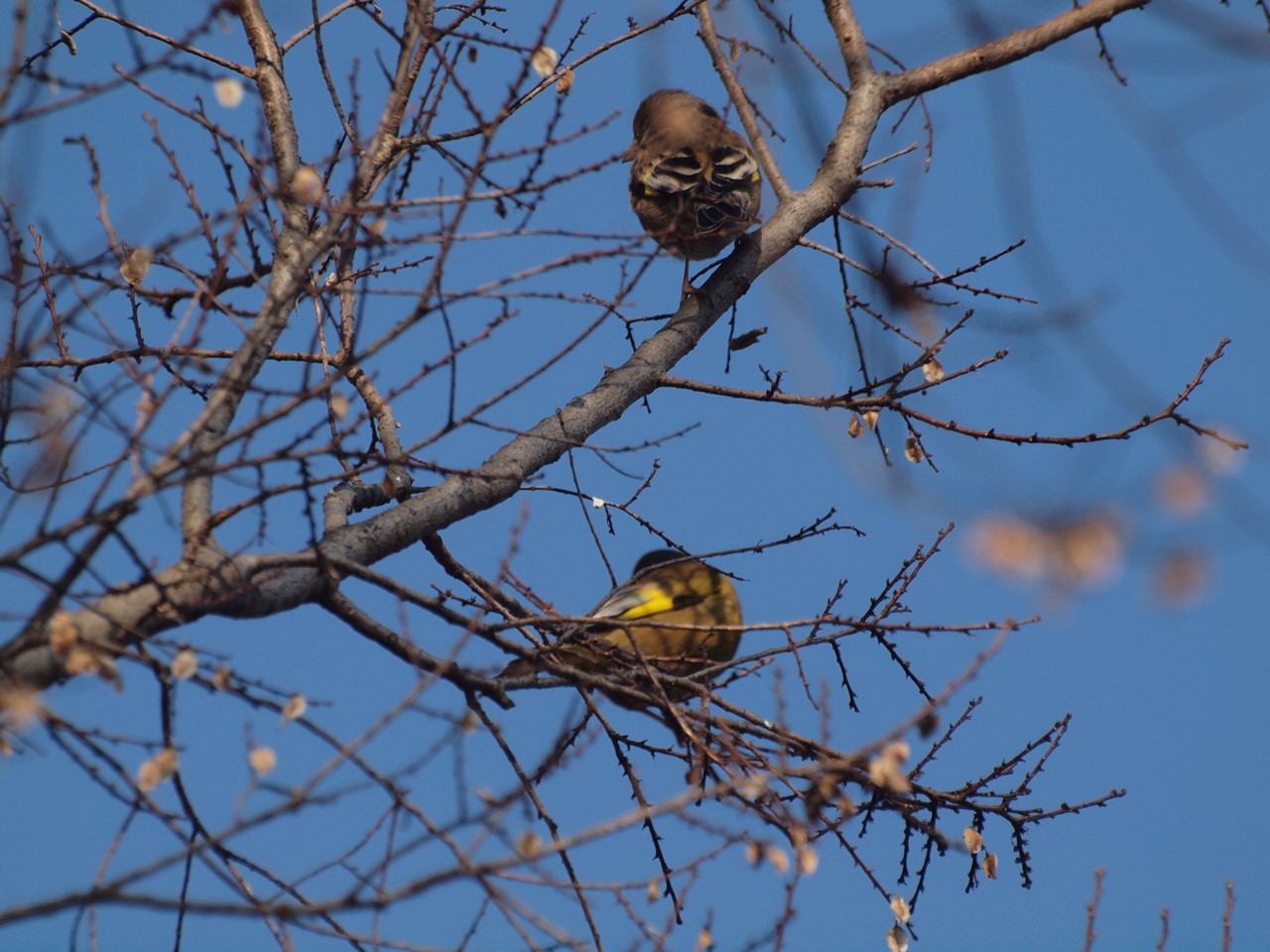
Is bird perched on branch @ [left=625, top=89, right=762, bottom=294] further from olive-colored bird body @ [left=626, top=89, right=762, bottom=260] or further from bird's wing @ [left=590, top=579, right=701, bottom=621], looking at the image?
bird's wing @ [left=590, top=579, right=701, bottom=621]

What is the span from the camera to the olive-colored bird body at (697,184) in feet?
16.5

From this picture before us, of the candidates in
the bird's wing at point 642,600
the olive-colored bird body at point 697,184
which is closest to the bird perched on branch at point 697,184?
the olive-colored bird body at point 697,184

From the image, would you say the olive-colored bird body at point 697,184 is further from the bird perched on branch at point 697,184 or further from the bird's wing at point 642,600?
the bird's wing at point 642,600

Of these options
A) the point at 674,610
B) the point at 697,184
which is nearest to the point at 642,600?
the point at 674,610

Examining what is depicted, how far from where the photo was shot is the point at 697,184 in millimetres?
5160

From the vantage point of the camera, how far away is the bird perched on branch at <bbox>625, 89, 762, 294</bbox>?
5012 millimetres

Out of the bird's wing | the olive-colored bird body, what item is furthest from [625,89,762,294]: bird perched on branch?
the bird's wing

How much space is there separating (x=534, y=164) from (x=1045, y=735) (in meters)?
2.49

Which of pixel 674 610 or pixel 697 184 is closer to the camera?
pixel 697 184

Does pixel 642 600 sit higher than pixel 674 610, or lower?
lower

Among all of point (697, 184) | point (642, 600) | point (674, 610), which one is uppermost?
point (697, 184)

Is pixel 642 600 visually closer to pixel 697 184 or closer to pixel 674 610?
pixel 674 610

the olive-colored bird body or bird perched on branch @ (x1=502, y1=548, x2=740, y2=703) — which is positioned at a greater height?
the olive-colored bird body

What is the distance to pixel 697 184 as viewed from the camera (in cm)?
516
